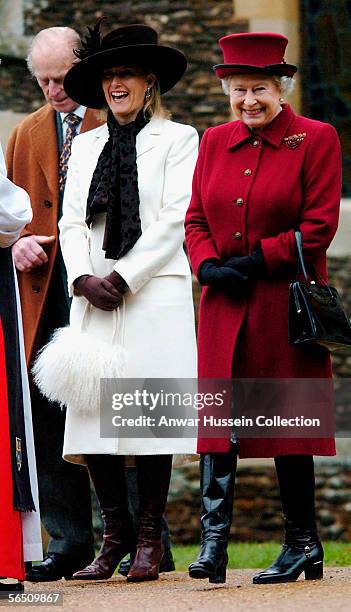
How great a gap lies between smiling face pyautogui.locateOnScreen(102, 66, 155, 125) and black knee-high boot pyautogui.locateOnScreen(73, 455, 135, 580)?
144cm

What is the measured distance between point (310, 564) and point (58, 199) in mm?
2124

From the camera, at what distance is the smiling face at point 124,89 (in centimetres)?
729

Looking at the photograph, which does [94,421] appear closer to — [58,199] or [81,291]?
[81,291]

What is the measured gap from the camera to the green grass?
956 cm

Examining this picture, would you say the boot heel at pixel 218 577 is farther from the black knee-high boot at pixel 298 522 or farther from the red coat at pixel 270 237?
the red coat at pixel 270 237

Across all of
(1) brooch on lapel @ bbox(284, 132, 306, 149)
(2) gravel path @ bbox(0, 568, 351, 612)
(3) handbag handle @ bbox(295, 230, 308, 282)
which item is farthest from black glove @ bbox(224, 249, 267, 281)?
(2) gravel path @ bbox(0, 568, 351, 612)

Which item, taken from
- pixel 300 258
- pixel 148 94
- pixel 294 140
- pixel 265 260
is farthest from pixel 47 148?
pixel 300 258

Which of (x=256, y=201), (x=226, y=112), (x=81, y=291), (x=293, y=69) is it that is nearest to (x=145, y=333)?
(x=81, y=291)

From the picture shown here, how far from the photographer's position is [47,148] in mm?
7891

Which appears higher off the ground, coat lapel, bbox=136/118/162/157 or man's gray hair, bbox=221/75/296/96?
man's gray hair, bbox=221/75/296/96

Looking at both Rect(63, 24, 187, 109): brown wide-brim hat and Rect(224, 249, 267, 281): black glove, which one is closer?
Rect(224, 249, 267, 281): black glove

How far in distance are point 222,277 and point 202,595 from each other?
1.20m

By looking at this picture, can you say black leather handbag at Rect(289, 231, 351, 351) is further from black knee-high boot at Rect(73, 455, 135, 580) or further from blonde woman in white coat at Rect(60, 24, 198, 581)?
black knee-high boot at Rect(73, 455, 135, 580)

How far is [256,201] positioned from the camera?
266 inches
